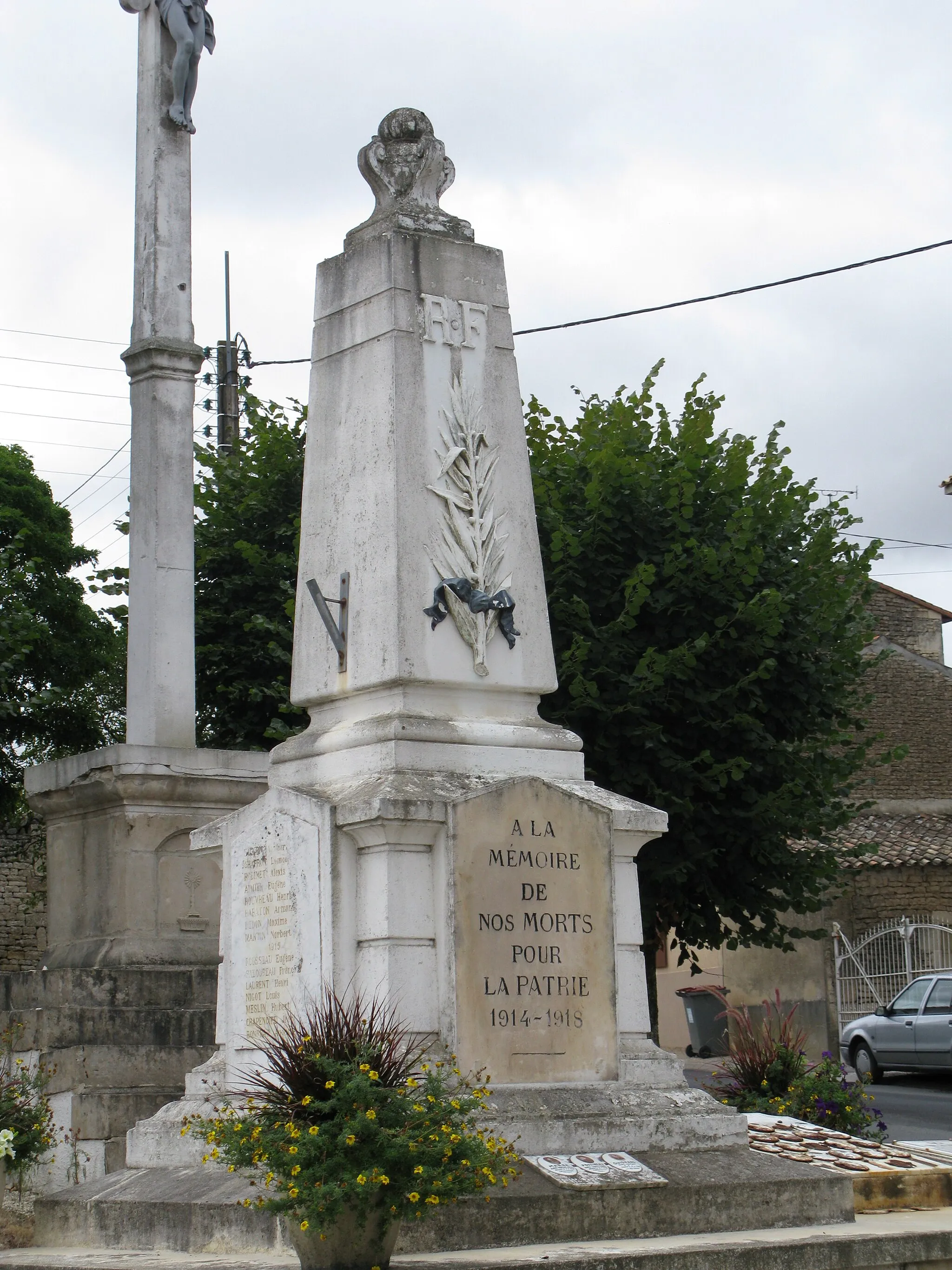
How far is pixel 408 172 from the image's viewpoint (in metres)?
8.52

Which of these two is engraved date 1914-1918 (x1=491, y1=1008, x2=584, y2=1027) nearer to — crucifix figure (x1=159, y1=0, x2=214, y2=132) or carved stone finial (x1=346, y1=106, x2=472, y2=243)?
carved stone finial (x1=346, y1=106, x2=472, y2=243)

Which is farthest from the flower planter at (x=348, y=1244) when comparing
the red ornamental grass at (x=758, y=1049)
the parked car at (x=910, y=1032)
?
the parked car at (x=910, y=1032)

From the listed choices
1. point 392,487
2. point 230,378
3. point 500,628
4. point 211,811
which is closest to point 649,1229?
point 500,628

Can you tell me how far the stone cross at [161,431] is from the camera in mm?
10359

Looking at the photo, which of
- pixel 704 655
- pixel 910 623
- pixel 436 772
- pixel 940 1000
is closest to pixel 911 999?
pixel 940 1000

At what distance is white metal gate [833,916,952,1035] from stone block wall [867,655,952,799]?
5.57m

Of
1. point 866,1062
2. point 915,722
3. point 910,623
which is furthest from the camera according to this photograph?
point 910,623

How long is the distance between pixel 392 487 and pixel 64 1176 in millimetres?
3874

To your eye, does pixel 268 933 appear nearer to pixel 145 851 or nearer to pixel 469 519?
pixel 469 519

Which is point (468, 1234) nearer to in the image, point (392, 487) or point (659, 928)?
point (392, 487)

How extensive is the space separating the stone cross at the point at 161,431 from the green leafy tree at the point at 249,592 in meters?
4.09

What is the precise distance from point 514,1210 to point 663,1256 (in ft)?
2.00

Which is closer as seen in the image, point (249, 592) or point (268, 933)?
point (268, 933)

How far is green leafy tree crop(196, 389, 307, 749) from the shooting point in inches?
615
